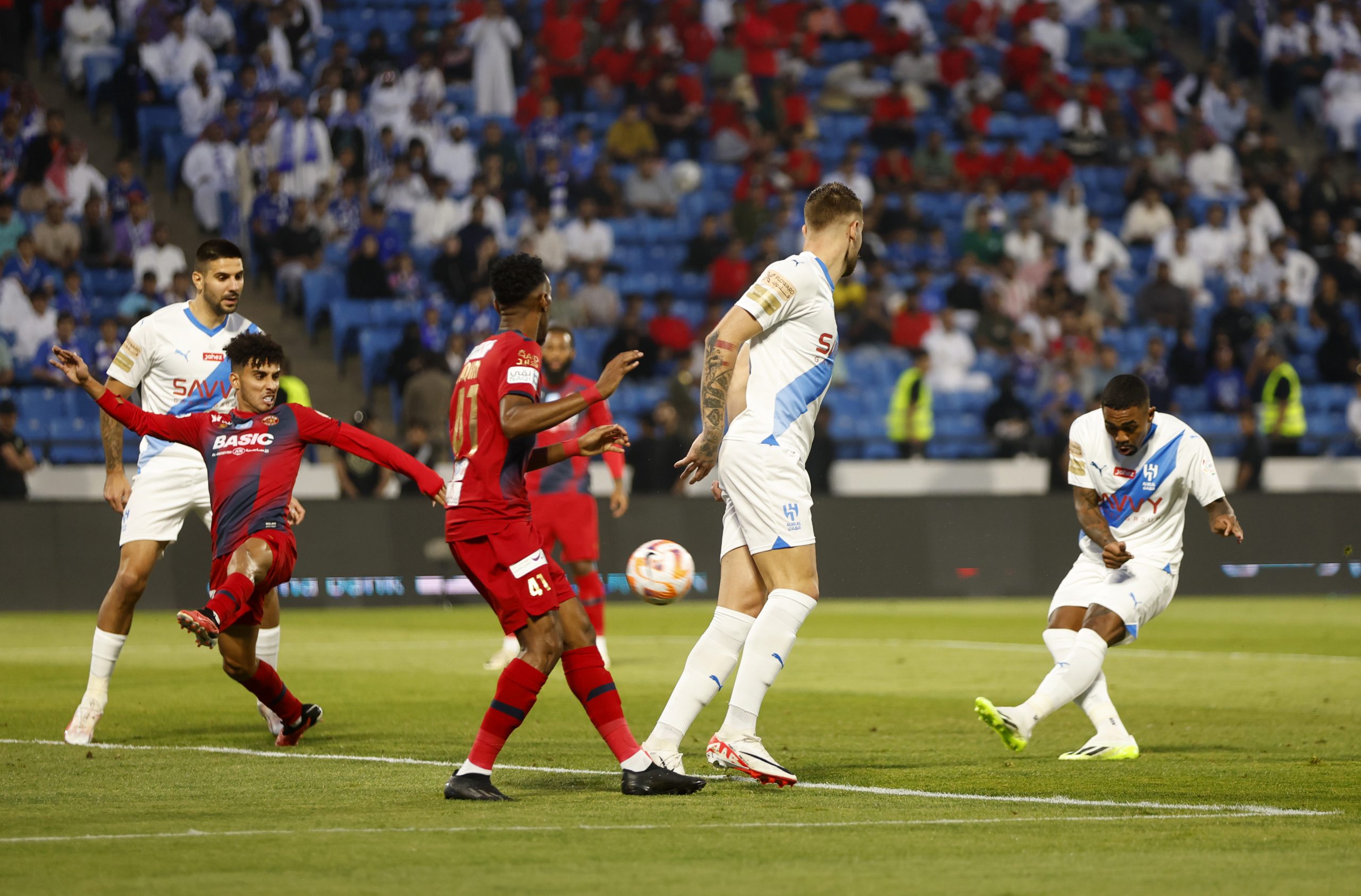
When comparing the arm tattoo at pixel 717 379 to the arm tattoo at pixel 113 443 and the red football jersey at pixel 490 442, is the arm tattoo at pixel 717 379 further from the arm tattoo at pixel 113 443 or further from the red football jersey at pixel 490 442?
the arm tattoo at pixel 113 443

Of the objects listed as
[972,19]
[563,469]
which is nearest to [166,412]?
[563,469]

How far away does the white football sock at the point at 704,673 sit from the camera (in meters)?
7.66

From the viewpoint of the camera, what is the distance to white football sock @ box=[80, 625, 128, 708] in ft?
30.9

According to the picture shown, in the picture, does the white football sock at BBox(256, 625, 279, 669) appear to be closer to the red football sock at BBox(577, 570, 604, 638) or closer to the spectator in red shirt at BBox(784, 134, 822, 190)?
the red football sock at BBox(577, 570, 604, 638)

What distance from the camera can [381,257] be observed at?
2288 cm

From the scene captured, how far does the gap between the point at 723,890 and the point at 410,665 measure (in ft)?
28.9

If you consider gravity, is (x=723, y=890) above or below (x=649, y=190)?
below

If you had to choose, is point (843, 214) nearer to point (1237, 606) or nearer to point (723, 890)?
point (723, 890)

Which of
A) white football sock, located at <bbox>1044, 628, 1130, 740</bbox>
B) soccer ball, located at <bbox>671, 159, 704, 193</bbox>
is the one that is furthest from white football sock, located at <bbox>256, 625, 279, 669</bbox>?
soccer ball, located at <bbox>671, 159, 704, 193</bbox>

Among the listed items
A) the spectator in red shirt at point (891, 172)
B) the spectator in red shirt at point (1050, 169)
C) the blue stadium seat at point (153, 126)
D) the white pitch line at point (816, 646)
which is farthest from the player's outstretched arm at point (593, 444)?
the spectator in red shirt at point (1050, 169)

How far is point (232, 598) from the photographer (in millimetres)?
8531

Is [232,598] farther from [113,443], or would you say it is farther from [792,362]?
[792,362]

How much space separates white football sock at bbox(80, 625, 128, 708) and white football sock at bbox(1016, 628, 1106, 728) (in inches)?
182

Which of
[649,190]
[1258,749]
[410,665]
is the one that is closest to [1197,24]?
[649,190]
